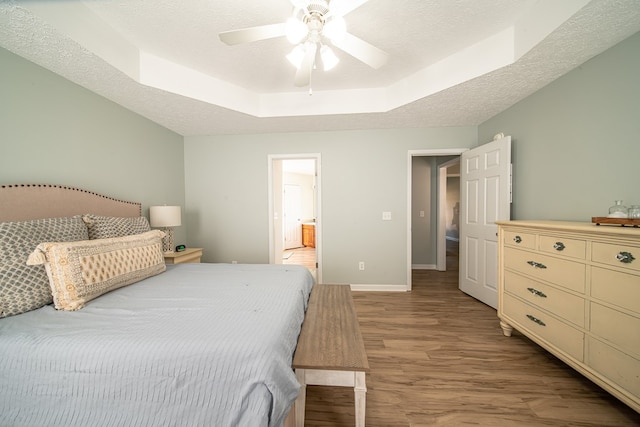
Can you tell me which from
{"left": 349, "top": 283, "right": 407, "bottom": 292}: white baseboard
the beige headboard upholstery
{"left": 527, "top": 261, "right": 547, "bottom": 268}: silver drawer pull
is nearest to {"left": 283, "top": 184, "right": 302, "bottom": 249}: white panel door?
{"left": 349, "top": 283, "right": 407, "bottom": 292}: white baseboard

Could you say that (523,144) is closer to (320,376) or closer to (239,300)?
(320,376)

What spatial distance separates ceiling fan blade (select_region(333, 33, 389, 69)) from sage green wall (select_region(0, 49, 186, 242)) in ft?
7.65

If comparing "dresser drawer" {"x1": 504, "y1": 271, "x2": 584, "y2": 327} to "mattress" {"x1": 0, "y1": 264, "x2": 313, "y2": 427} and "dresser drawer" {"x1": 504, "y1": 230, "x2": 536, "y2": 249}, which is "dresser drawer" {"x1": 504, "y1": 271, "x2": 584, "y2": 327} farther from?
"mattress" {"x1": 0, "y1": 264, "x2": 313, "y2": 427}

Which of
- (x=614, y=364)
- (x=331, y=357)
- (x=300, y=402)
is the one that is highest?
(x=331, y=357)

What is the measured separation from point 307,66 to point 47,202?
2.22m

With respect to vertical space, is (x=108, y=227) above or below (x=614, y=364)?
above

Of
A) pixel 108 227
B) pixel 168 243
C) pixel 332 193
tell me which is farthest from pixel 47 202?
pixel 332 193

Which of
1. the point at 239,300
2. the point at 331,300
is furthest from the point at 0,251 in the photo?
the point at 331,300

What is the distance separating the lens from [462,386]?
1.48m

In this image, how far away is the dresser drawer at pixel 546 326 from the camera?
1.41m

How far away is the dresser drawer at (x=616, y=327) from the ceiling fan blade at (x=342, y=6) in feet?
7.31

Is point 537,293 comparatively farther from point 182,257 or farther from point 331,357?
point 182,257

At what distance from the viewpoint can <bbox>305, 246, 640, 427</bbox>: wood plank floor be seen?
4.18 ft

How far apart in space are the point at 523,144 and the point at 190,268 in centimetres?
369
